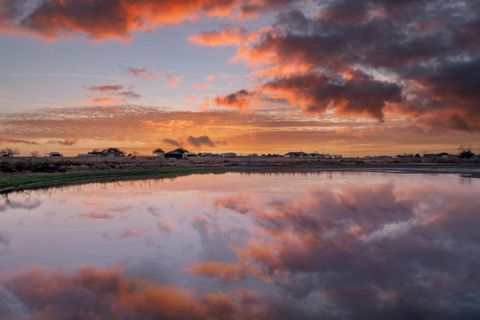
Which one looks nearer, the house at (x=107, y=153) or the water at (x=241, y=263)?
the water at (x=241, y=263)

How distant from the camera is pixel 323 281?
31.0ft

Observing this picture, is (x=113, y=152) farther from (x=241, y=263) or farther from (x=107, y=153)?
(x=241, y=263)

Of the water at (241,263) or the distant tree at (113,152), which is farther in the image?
the distant tree at (113,152)

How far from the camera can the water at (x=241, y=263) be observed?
7.93m

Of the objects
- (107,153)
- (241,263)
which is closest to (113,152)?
(107,153)

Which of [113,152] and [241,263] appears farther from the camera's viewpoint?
[113,152]

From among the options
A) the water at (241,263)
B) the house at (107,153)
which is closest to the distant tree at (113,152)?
the house at (107,153)

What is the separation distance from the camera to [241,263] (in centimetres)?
1097

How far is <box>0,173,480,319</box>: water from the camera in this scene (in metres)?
7.93

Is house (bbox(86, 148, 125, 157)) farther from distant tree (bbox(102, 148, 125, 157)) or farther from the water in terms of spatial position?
the water

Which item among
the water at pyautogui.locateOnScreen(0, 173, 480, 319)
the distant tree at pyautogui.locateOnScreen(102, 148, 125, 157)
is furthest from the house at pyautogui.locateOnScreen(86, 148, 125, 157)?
the water at pyautogui.locateOnScreen(0, 173, 480, 319)

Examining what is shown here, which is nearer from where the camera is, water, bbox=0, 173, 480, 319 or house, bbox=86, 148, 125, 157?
water, bbox=0, 173, 480, 319

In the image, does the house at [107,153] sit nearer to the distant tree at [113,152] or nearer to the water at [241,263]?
the distant tree at [113,152]

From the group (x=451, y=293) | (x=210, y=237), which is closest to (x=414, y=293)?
(x=451, y=293)
